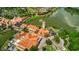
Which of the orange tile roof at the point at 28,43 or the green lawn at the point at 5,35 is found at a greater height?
the green lawn at the point at 5,35

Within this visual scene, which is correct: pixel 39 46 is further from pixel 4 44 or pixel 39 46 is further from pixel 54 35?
pixel 4 44

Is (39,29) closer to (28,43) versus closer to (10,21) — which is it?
(28,43)

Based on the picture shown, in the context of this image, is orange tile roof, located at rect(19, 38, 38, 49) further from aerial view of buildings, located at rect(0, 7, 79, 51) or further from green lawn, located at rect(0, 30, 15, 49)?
green lawn, located at rect(0, 30, 15, 49)

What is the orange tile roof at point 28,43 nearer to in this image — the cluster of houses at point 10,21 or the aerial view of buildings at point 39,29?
the aerial view of buildings at point 39,29

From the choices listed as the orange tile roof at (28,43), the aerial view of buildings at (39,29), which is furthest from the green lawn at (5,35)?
the orange tile roof at (28,43)

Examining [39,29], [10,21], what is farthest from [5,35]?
[39,29]
